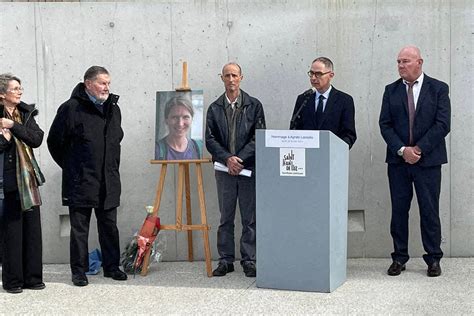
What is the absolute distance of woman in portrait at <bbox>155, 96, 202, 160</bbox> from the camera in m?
8.04

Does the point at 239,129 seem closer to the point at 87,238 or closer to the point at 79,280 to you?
the point at 87,238

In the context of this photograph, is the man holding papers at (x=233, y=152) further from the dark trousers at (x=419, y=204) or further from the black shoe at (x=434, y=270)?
the black shoe at (x=434, y=270)

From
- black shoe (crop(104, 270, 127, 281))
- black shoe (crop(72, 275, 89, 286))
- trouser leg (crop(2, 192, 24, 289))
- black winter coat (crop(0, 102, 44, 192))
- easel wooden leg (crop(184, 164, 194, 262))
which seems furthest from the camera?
easel wooden leg (crop(184, 164, 194, 262))

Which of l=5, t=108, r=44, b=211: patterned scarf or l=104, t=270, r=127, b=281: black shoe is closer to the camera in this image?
l=5, t=108, r=44, b=211: patterned scarf

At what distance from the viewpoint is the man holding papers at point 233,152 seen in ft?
25.7

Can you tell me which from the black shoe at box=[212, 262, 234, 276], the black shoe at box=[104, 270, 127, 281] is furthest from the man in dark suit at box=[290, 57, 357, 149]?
the black shoe at box=[104, 270, 127, 281]

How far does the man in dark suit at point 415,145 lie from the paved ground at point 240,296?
0.32 metres

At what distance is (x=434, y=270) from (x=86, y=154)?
2.94 m

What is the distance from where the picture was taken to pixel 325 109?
771cm

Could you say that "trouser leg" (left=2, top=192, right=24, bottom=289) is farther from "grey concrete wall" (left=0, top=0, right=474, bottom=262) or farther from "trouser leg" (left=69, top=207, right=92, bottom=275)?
"grey concrete wall" (left=0, top=0, right=474, bottom=262)

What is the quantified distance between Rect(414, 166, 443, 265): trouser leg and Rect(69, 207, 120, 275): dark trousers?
8.22 feet

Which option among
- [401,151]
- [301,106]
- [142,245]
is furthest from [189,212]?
[401,151]

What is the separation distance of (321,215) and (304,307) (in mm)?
773

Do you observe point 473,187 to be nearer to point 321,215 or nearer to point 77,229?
point 321,215
